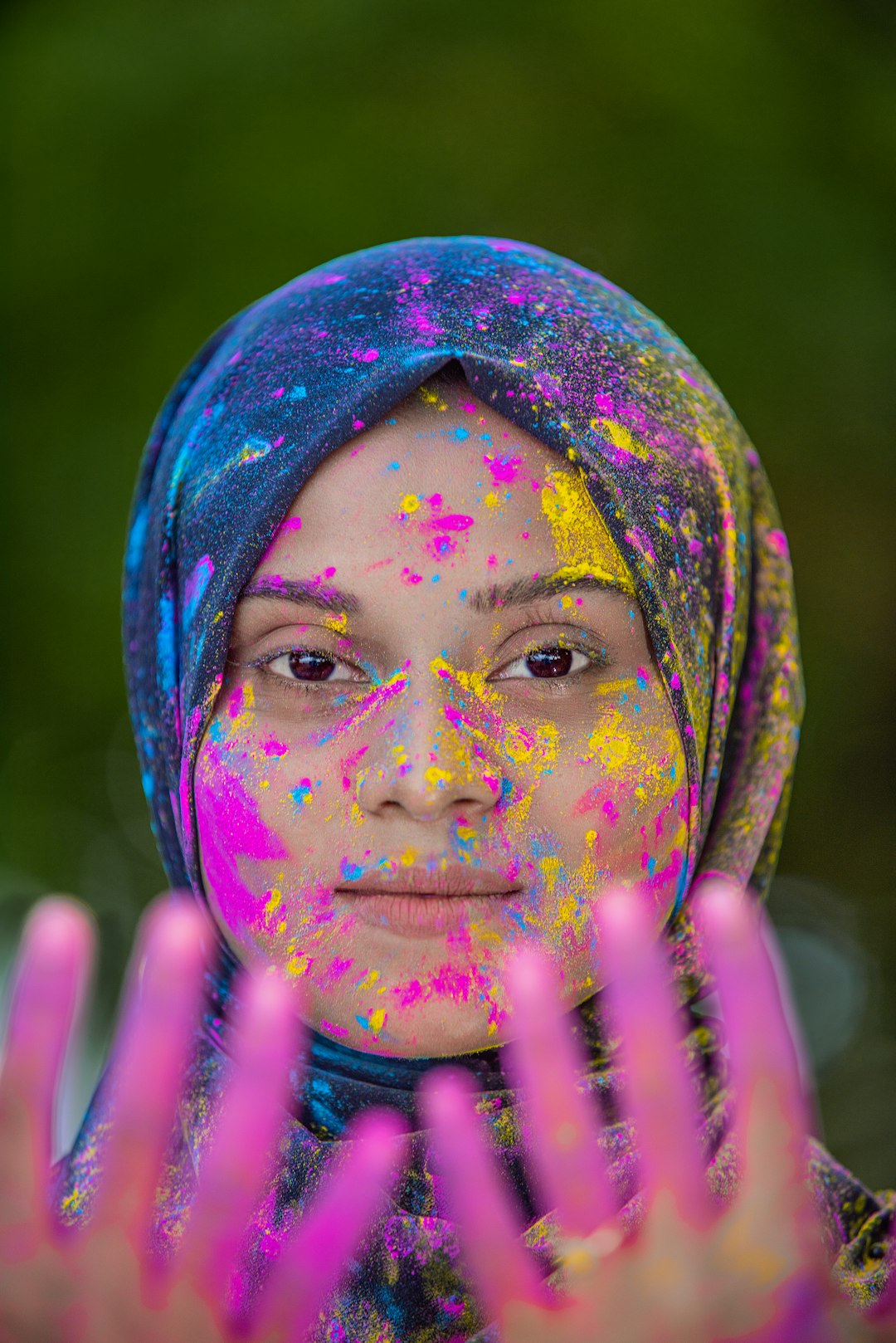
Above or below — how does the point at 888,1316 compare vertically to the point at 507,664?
below

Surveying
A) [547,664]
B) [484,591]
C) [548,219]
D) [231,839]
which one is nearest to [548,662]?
[547,664]

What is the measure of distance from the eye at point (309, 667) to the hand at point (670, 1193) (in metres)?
0.57

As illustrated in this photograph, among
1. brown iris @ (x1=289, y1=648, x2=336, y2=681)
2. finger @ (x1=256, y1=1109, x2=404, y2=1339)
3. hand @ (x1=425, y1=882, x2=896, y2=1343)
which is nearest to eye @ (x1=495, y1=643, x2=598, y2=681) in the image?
brown iris @ (x1=289, y1=648, x2=336, y2=681)

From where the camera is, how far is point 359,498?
1.49 metres

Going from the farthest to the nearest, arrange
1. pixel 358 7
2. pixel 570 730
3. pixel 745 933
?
pixel 358 7, pixel 570 730, pixel 745 933

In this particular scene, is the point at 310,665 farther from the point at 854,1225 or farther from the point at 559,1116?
the point at 854,1225

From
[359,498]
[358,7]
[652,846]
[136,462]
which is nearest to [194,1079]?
→ [652,846]

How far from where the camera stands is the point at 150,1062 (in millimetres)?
941

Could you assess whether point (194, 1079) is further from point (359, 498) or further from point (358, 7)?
point (358, 7)

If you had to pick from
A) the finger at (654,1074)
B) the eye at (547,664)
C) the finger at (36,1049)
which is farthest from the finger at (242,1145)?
the eye at (547,664)

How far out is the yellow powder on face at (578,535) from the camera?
4.87ft

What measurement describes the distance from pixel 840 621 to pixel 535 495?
11.5 feet

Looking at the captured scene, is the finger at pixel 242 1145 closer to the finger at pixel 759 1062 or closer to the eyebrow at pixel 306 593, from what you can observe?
the finger at pixel 759 1062

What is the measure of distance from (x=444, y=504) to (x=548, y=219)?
3.47 m
